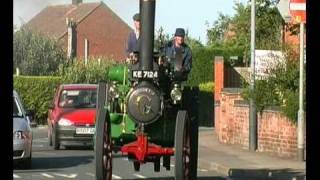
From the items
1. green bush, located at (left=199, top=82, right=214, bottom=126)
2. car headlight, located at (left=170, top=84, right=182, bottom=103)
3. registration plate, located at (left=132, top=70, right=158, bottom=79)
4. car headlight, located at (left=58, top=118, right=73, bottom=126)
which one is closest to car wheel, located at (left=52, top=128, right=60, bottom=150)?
car headlight, located at (left=58, top=118, right=73, bottom=126)

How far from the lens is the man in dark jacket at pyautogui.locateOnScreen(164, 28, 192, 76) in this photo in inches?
477

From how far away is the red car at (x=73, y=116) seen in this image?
905 inches

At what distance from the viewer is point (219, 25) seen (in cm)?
6400

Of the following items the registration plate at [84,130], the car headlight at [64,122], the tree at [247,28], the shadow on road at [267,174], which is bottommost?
the shadow on road at [267,174]

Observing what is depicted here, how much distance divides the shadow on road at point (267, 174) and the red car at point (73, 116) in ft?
20.1

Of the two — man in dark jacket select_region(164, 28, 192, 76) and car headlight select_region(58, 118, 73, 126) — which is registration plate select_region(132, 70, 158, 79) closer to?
man in dark jacket select_region(164, 28, 192, 76)

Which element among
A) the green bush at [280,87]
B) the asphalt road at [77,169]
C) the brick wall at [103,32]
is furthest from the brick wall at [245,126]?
the brick wall at [103,32]

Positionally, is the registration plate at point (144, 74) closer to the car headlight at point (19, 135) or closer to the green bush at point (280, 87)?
the car headlight at point (19, 135)

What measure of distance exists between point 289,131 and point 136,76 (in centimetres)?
1022

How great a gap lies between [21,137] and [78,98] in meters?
7.13

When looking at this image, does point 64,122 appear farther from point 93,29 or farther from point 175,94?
point 93,29

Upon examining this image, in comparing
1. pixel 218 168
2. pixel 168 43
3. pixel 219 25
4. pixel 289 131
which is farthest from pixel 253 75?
pixel 219 25
